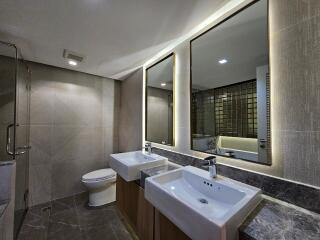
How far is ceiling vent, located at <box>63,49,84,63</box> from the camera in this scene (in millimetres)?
1880

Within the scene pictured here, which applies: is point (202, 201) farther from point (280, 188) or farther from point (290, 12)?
point (290, 12)

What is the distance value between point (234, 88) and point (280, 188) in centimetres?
76

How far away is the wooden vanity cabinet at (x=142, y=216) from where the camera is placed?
3.36ft

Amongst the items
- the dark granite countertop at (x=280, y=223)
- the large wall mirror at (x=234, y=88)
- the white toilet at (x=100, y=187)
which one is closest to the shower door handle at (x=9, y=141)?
the white toilet at (x=100, y=187)

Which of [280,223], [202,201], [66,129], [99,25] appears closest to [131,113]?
[66,129]

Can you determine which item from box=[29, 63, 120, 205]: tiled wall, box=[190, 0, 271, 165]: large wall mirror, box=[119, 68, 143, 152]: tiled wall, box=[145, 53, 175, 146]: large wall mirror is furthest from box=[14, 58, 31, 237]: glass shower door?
box=[190, 0, 271, 165]: large wall mirror

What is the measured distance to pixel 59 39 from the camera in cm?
160

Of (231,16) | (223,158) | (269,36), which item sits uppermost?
(231,16)

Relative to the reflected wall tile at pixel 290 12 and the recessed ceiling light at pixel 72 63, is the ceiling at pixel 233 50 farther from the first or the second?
the recessed ceiling light at pixel 72 63

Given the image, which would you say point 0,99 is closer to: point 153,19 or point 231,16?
point 153,19

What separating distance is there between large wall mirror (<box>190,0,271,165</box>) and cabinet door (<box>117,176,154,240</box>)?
724 mm

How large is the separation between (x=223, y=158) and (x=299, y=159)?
0.49m

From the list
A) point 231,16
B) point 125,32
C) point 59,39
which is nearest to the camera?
point 231,16

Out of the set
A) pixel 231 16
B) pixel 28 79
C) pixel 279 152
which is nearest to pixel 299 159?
pixel 279 152
